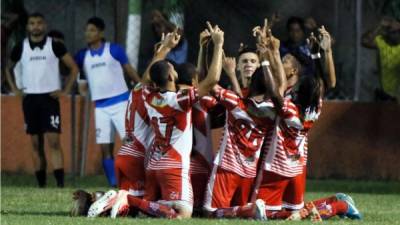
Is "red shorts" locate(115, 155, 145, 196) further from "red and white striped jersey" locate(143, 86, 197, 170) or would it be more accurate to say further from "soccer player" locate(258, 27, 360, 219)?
"soccer player" locate(258, 27, 360, 219)

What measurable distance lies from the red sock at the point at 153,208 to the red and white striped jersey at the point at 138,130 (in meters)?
0.62

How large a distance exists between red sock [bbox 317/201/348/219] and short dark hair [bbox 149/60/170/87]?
5.65ft

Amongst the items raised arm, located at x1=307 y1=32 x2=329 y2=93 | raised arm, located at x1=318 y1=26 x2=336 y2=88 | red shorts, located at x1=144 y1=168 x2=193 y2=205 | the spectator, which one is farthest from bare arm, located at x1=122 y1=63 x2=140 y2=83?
red shorts, located at x1=144 y1=168 x2=193 y2=205

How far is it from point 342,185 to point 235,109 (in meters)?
6.10

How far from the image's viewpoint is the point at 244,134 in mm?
14109

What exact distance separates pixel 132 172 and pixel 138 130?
39 cm

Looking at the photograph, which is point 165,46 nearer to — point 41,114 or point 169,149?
point 169,149

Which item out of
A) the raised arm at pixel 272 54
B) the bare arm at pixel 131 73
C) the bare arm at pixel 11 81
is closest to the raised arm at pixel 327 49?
the raised arm at pixel 272 54

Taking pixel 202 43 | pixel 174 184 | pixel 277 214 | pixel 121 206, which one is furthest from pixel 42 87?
pixel 277 214

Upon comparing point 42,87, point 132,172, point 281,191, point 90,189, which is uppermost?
point 42,87

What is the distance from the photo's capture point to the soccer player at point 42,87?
1902 centimetres

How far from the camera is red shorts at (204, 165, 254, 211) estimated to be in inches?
556

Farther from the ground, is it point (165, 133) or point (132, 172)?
point (165, 133)

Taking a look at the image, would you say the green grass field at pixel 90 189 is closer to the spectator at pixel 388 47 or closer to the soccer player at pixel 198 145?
the soccer player at pixel 198 145
